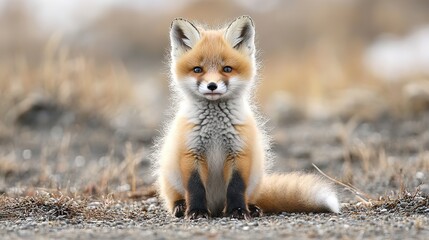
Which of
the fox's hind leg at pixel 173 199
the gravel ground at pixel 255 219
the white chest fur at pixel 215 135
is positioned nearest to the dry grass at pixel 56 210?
the gravel ground at pixel 255 219

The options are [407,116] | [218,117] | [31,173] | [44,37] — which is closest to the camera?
[218,117]

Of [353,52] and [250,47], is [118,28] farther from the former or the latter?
[250,47]

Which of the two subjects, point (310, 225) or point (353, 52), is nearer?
point (310, 225)

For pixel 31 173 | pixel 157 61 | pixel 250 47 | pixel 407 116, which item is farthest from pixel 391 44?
pixel 250 47

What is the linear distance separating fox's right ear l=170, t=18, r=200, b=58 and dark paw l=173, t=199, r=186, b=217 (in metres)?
1.30

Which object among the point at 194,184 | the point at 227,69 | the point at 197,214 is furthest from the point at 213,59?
the point at 197,214

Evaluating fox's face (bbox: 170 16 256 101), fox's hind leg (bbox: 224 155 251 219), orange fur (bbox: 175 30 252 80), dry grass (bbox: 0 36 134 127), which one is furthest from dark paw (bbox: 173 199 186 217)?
dry grass (bbox: 0 36 134 127)

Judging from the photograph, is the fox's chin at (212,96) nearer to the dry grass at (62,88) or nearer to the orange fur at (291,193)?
the orange fur at (291,193)

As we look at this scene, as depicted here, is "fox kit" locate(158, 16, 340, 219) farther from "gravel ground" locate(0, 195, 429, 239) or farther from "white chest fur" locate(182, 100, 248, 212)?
"gravel ground" locate(0, 195, 429, 239)

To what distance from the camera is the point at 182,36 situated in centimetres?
689

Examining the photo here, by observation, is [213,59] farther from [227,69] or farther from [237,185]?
[237,185]

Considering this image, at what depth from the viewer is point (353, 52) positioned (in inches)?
778

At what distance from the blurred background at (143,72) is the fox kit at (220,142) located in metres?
1.04

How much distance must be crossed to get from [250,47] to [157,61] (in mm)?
21945
